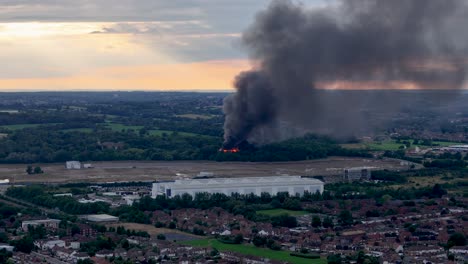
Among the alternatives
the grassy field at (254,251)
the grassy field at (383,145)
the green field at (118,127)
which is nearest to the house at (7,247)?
the grassy field at (254,251)

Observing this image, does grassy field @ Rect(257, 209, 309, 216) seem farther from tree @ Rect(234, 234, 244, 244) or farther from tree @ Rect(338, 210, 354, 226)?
tree @ Rect(234, 234, 244, 244)

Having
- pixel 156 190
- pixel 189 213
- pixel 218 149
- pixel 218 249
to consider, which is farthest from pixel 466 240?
pixel 218 149

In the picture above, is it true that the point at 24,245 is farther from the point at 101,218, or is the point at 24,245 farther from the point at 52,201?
the point at 52,201

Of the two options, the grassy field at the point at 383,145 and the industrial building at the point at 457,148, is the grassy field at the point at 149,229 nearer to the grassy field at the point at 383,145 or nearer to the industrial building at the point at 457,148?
the grassy field at the point at 383,145

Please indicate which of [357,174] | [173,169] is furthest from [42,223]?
[173,169]

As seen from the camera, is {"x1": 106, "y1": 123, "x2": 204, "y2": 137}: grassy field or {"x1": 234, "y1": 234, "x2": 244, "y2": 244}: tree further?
{"x1": 106, "y1": 123, "x2": 204, "y2": 137}: grassy field

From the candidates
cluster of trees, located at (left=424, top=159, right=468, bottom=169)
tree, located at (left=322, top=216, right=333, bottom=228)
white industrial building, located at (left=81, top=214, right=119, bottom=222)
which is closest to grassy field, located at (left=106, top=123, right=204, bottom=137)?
cluster of trees, located at (left=424, top=159, right=468, bottom=169)

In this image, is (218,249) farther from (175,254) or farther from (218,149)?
(218,149)
